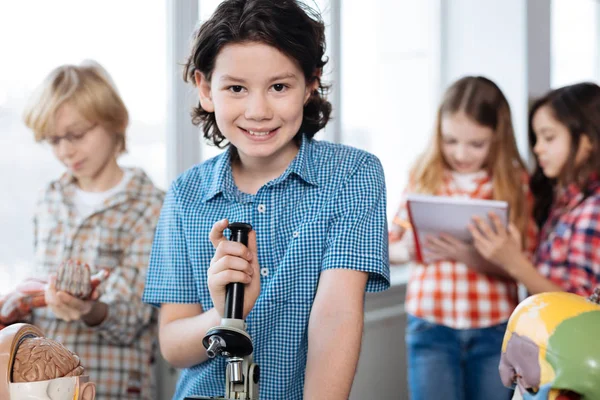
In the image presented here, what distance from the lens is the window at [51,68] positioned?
5.75 feet

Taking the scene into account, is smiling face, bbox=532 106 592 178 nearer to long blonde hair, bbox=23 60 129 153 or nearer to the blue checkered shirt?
the blue checkered shirt

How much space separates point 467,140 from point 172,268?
4.19 ft

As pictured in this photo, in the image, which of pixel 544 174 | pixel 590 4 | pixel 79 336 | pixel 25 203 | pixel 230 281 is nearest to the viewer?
pixel 230 281

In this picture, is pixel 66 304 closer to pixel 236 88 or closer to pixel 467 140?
pixel 236 88

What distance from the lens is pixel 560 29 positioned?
4.26 meters

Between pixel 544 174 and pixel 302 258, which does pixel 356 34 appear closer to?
→ pixel 544 174

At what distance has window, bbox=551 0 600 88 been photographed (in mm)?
4258

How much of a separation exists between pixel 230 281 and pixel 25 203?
104 centimetres

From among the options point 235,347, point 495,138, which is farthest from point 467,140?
point 235,347

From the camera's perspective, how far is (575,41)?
181 inches

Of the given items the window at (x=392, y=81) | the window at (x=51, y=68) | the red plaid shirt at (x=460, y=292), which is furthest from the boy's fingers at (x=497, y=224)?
the window at (x=51, y=68)

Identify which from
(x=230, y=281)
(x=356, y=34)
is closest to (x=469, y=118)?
(x=356, y=34)

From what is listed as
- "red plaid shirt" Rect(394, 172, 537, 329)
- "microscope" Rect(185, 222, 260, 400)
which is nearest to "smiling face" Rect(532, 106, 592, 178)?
"red plaid shirt" Rect(394, 172, 537, 329)

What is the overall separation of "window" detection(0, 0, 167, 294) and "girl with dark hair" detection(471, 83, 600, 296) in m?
1.12
